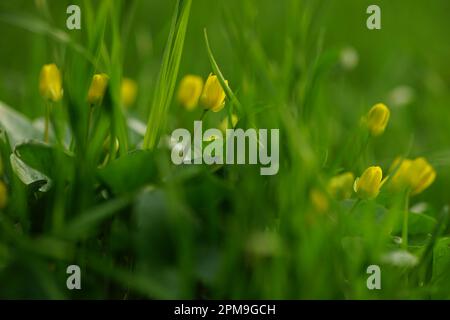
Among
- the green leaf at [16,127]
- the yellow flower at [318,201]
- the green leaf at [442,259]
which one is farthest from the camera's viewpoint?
the green leaf at [16,127]

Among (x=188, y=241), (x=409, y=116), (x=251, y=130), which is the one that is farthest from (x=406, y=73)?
(x=188, y=241)

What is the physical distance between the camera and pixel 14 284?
0.94 metres

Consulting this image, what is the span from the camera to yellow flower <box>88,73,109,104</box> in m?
1.12

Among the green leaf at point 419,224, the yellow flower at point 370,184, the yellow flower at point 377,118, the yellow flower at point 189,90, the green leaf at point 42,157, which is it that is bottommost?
the green leaf at point 419,224

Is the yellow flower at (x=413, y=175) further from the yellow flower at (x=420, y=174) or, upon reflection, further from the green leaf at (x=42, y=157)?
the green leaf at (x=42, y=157)

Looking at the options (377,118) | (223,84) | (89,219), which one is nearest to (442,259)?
(377,118)

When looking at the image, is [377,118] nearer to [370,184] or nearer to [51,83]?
[370,184]

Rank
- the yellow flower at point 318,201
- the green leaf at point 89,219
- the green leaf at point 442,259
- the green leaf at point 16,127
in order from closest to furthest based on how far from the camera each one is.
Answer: the green leaf at point 89,219 < the yellow flower at point 318,201 < the green leaf at point 442,259 < the green leaf at point 16,127

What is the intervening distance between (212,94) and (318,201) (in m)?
0.25

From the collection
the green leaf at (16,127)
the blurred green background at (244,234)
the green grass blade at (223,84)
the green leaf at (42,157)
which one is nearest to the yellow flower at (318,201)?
the blurred green background at (244,234)

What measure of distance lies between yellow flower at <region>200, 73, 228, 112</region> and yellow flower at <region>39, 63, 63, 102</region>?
0.67ft

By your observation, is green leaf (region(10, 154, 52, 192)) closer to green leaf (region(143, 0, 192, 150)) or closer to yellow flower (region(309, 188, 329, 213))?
green leaf (region(143, 0, 192, 150))

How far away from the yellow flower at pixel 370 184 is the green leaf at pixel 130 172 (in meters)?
0.27

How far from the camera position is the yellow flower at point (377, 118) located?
3.87ft
